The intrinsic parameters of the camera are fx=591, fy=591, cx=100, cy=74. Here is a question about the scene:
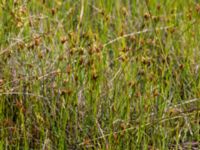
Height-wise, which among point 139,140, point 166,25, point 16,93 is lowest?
point 139,140

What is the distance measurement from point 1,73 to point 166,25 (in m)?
1.07

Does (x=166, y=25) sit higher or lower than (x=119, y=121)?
higher

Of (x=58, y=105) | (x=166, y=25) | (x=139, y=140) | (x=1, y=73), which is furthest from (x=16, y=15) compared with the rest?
(x=166, y=25)

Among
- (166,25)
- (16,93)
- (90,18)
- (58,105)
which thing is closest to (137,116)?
(58,105)

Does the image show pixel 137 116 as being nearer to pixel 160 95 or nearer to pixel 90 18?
pixel 160 95

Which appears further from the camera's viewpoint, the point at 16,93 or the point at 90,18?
the point at 90,18

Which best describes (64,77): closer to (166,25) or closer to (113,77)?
(113,77)

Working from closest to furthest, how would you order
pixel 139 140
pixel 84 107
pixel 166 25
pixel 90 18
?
pixel 139 140, pixel 84 107, pixel 166 25, pixel 90 18

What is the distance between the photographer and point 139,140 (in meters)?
2.35

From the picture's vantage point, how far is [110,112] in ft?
7.88

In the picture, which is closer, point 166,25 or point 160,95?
point 160,95

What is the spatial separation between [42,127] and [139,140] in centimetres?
40

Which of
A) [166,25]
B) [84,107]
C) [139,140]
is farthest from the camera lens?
[166,25]

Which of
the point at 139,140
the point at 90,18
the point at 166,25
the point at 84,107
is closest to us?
the point at 139,140
